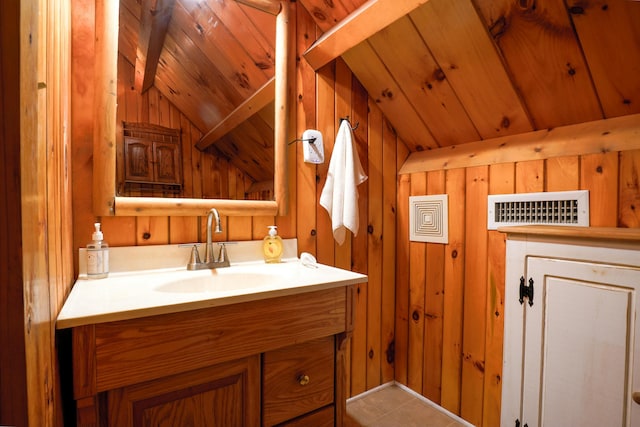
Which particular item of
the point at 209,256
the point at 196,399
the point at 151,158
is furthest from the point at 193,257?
the point at 196,399

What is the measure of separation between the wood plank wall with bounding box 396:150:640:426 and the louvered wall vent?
3cm

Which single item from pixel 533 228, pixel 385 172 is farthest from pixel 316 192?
pixel 533 228

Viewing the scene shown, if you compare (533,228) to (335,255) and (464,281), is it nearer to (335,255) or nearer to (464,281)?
(464,281)

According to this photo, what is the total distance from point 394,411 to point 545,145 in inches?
54.0

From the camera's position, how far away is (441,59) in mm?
1273

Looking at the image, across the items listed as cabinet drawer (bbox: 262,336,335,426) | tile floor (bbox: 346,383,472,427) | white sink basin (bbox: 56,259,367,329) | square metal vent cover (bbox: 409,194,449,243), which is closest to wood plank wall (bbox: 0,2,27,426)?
white sink basin (bbox: 56,259,367,329)

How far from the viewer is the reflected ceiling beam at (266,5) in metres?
1.31

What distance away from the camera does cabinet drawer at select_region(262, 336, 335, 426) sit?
0.87 metres

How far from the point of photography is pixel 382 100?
1.60m

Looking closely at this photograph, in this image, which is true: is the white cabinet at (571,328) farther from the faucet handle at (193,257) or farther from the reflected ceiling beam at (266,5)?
the reflected ceiling beam at (266,5)

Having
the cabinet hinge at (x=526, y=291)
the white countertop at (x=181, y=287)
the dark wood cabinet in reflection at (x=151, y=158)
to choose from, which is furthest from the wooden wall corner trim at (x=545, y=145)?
the dark wood cabinet in reflection at (x=151, y=158)

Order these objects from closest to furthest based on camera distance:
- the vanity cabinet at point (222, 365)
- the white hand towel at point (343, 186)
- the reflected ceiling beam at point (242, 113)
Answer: the vanity cabinet at point (222, 365) → the reflected ceiling beam at point (242, 113) → the white hand towel at point (343, 186)

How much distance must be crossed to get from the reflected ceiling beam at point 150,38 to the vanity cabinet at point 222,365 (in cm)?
84

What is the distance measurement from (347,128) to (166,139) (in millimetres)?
775
